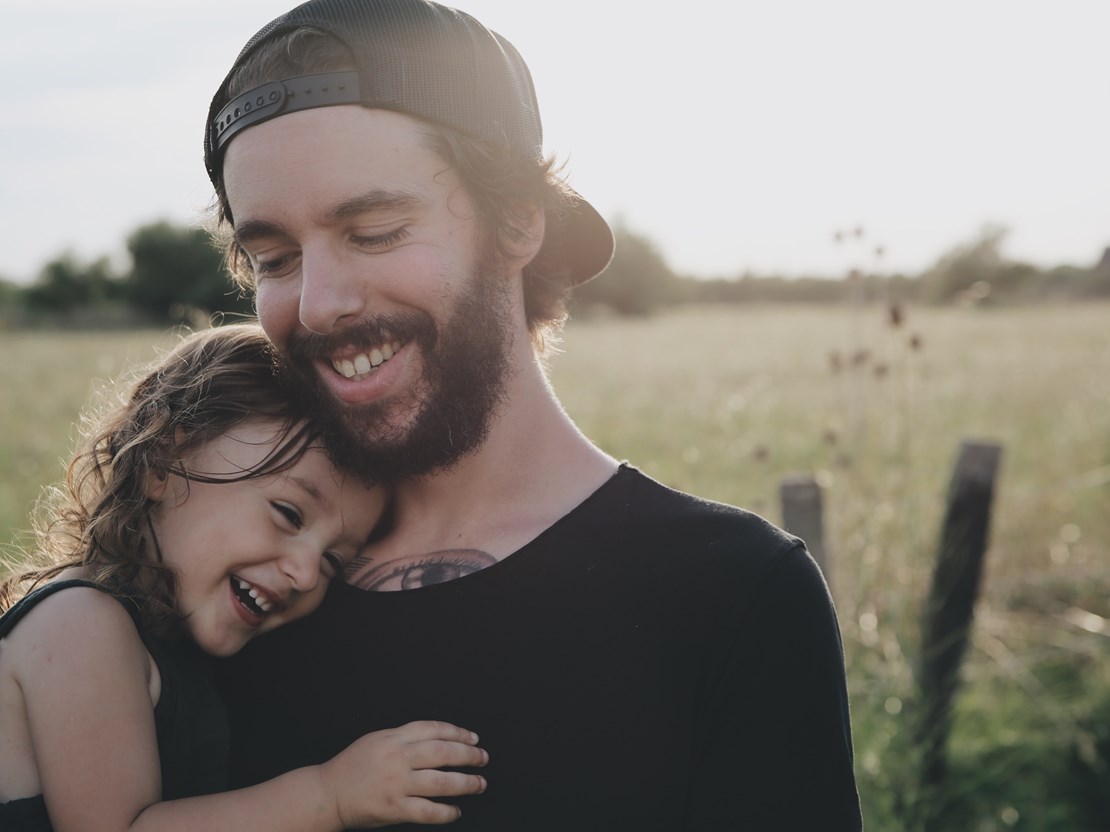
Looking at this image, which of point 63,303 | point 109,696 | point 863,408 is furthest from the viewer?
point 63,303

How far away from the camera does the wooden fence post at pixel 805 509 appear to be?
3.14 meters

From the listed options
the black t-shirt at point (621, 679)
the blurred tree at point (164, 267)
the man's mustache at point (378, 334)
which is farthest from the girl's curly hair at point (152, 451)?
the blurred tree at point (164, 267)

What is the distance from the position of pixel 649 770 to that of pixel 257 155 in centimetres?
123

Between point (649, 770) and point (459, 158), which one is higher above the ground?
point (459, 158)

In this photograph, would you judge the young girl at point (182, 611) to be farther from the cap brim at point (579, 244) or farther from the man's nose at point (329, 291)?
the cap brim at point (579, 244)

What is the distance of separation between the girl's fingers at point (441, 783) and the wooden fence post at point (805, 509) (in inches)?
77.5

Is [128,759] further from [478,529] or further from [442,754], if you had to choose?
[478,529]

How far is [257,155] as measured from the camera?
65.4 inches

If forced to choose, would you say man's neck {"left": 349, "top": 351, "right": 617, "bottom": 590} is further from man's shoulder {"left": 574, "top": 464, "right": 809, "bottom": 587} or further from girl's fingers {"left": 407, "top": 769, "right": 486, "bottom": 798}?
girl's fingers {"left": 407, "top": 769, "right": 486, "bottom": 798}

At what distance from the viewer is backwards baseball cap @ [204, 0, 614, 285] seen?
1629 mm

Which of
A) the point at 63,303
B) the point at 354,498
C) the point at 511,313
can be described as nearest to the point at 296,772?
the point at 354,498

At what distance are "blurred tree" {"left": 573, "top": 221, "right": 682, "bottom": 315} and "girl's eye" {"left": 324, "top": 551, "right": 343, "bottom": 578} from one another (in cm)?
4656

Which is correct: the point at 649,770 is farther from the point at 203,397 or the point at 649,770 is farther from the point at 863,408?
the point at 863,408

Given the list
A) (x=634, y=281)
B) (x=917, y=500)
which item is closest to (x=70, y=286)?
(x=634, y=281)
